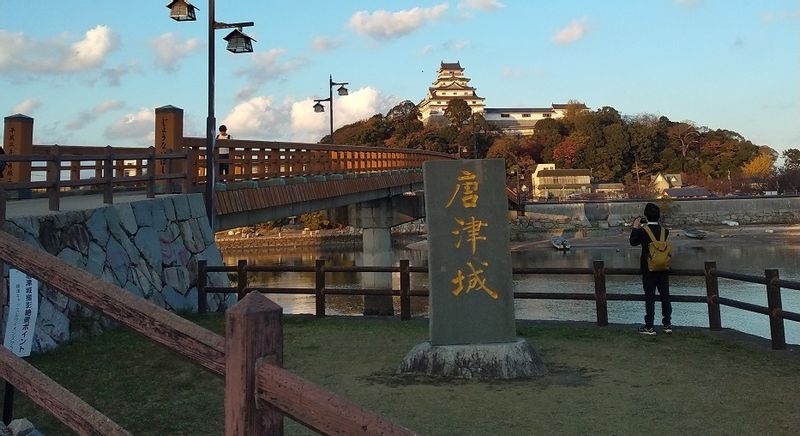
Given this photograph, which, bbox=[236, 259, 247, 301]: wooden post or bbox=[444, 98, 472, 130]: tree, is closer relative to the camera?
bbox=[236, 259, 247, 301]: wooden post

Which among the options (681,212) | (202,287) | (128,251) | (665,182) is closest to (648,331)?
(202,287)

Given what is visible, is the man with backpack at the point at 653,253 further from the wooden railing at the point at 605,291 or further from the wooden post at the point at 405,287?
the wooden post at the point at 405,287

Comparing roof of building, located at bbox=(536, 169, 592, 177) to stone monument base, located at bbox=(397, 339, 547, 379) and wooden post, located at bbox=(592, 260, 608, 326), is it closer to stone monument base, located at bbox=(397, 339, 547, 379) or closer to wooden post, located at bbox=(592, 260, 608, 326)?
wooden post, located at bbox=(592, 260, 608, 326)

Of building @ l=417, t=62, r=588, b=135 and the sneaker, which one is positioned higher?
building @ l=417, t=62, r=588, b=135

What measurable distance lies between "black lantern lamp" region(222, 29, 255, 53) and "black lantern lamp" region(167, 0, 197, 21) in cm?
104

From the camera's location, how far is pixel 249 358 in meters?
1.74

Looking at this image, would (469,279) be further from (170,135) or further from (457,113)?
(457,113)

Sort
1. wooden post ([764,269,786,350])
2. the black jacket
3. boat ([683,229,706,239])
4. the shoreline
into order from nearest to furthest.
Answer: wooden post ([764,269,786,350])
the black jacket
the shoreline
boat ([683,229,706,239])

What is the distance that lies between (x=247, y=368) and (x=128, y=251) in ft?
29.0

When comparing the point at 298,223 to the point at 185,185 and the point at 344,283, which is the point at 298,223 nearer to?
the point at 344,283

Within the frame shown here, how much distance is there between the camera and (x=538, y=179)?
277ft

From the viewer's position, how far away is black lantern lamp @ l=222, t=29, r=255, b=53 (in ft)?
39.0

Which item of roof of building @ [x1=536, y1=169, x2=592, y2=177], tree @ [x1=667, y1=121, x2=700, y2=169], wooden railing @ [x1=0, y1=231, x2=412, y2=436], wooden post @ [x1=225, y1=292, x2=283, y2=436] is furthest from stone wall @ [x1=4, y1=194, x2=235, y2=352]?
tree @ [x1=667, y1=121, x2=700, y2=169]

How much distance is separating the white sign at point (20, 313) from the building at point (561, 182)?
262ft
